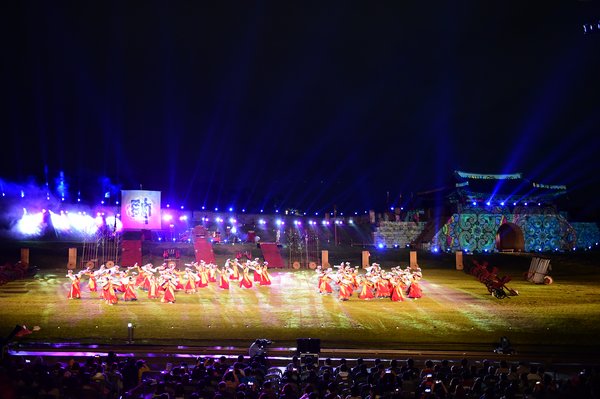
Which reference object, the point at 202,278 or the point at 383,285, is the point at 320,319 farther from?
the point at 202,278

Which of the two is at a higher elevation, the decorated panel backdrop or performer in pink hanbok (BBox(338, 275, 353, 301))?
the decorated panel backdrop

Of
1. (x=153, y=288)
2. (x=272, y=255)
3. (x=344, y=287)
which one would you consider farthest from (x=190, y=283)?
(x=272, y=255)

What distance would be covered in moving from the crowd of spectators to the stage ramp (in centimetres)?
2289

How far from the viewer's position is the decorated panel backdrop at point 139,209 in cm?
3253

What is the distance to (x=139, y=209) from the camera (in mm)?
32812

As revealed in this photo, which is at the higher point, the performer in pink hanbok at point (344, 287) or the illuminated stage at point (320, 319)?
the performer in pink hanbok at point (344, 287)

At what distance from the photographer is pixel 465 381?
22.8ft

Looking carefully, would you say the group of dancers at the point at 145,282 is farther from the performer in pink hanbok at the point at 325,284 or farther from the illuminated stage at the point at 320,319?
the performer in pink hanbok at the point at 325,284

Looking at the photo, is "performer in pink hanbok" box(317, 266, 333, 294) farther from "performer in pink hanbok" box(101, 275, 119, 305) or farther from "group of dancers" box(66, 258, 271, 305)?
"performer in pink hanbok" box(101, 275, 119, 305)

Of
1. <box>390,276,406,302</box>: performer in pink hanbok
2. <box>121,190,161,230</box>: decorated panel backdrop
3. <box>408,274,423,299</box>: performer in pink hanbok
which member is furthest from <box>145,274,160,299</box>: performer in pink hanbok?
<box>121,190,161,230</box>: decorated panel backdrop

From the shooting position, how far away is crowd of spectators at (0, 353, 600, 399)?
5.97 metres

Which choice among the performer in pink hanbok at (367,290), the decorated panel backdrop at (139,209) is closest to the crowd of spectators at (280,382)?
the performer in pink hanbok at (367,290)

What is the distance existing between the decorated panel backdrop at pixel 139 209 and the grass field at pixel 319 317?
10.8m

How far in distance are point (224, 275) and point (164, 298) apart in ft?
13.5
